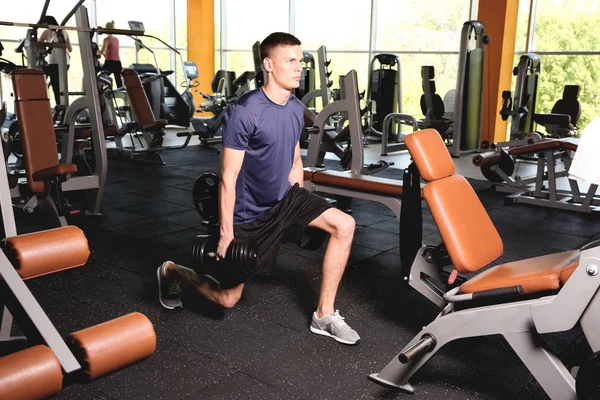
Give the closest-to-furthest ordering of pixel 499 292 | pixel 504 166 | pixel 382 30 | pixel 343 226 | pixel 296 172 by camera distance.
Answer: pixel 499 292
pixel 343 226
pixel 296 172
pixel 504 166
pixel 382 30

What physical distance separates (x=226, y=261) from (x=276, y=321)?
0.48m

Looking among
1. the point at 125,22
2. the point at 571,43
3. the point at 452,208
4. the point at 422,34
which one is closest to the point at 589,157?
the point at 452,208

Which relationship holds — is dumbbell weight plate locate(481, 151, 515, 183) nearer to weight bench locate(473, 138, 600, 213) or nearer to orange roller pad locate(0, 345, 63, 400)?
weight bench locate(473, 138, 600, 213)

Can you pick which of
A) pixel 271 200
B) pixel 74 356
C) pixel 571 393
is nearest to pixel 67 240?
pixel 74 356

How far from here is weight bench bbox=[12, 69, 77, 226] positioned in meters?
3.41

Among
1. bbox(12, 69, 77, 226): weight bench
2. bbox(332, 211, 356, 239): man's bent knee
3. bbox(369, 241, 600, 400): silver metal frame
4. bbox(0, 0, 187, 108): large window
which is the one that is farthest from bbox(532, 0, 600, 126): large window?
bbox(369, 241, 600, 400): silver metal frame

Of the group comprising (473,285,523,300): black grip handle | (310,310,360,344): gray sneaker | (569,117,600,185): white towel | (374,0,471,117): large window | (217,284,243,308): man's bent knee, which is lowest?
(310,310,360,344): gray sneaker

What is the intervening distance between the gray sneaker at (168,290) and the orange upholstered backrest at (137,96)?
3.64 meters

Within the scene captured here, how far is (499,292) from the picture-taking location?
5.43ft

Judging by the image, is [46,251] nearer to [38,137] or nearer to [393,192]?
[393,192]

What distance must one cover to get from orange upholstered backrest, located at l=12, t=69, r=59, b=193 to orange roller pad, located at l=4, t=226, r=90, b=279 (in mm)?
2421

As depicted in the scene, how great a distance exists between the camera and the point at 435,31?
8773mm

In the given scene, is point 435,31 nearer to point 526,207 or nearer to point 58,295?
point 526,207

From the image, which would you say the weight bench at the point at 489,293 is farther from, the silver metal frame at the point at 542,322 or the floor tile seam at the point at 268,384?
the floor tile seam at the point at 268,384
